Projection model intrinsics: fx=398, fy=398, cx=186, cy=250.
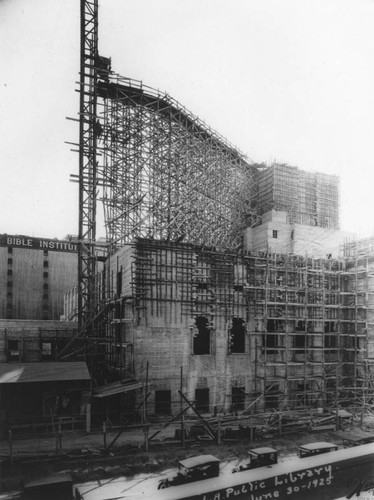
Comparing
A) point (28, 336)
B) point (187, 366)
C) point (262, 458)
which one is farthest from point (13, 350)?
point (262, 458)

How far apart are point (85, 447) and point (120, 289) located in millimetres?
10205

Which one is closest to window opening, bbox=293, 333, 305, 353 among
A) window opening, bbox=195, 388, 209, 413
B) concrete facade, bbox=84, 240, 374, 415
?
concrete facade, bbox=84, 240, 374, 415

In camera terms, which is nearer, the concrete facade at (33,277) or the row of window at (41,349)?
the row of window at (41,349)

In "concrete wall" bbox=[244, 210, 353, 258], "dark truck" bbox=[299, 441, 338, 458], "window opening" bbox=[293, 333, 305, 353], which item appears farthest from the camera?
"concrete wall" bbox=[244, 210, 353, 258]

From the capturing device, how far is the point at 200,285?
82.8ft

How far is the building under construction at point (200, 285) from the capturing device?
77.9ft

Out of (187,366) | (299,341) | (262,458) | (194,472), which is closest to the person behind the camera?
(194,472)

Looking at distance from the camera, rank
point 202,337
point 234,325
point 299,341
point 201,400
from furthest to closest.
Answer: point 299,341 → point 234,325 → point 202,337 → point 201,400

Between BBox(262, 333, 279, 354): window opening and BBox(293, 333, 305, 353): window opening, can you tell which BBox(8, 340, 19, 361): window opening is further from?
BBox(293, 333, 305, 353): window opening

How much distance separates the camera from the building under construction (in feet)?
77.9

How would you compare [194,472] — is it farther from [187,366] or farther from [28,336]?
[28,336]

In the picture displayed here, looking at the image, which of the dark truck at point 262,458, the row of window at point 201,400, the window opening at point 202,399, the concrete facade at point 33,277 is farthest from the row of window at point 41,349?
the concrete facade at point 33,277

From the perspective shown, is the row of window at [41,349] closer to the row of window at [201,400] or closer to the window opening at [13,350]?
the window opening at [13,350]

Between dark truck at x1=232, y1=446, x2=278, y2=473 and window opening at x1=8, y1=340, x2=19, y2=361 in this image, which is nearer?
dark truck at x1=232, y1=446, x2=278, y2=473
